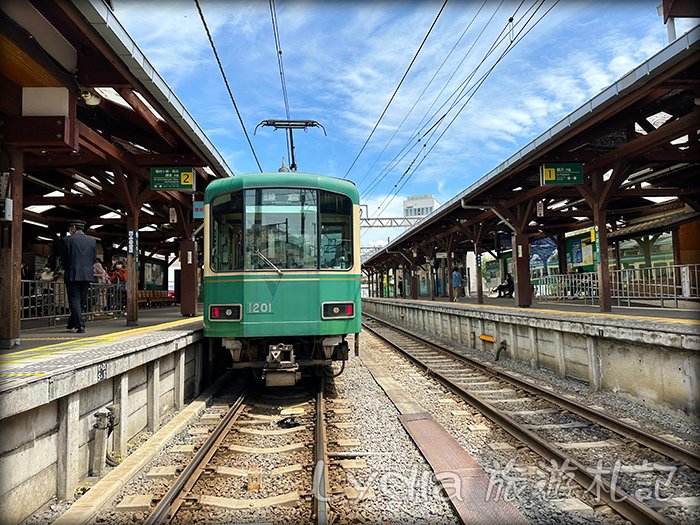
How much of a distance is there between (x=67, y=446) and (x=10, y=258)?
10.1ft

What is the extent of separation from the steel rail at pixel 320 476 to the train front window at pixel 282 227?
2025 millimetres

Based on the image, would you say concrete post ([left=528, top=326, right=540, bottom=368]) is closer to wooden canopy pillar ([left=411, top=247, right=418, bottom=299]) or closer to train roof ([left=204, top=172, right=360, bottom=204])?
train roof ([left=204, top=172, right=360, bottom=204])

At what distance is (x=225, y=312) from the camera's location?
592 centimetres

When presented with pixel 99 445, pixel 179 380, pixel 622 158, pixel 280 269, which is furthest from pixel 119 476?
pixel 622 158

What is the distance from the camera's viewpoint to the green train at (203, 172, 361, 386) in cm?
586

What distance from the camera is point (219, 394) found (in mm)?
6965

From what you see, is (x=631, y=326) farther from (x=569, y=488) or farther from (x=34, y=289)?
(x=34, y=289)

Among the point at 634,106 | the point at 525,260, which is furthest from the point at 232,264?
the point at 525,260

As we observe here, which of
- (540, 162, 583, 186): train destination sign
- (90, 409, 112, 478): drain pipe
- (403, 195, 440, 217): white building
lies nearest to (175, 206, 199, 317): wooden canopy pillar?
(90, 409, 112, 478): drain pipe

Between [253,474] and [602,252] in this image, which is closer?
[253,474]

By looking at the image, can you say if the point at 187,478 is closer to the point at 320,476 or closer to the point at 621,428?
the point at 320,476

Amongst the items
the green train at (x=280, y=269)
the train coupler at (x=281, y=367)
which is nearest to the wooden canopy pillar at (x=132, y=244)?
the green train at (x=280, y=269)

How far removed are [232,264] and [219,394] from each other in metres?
2.20

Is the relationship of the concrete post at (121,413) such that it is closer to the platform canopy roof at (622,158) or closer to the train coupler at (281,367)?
the train coupler at (281,367)
